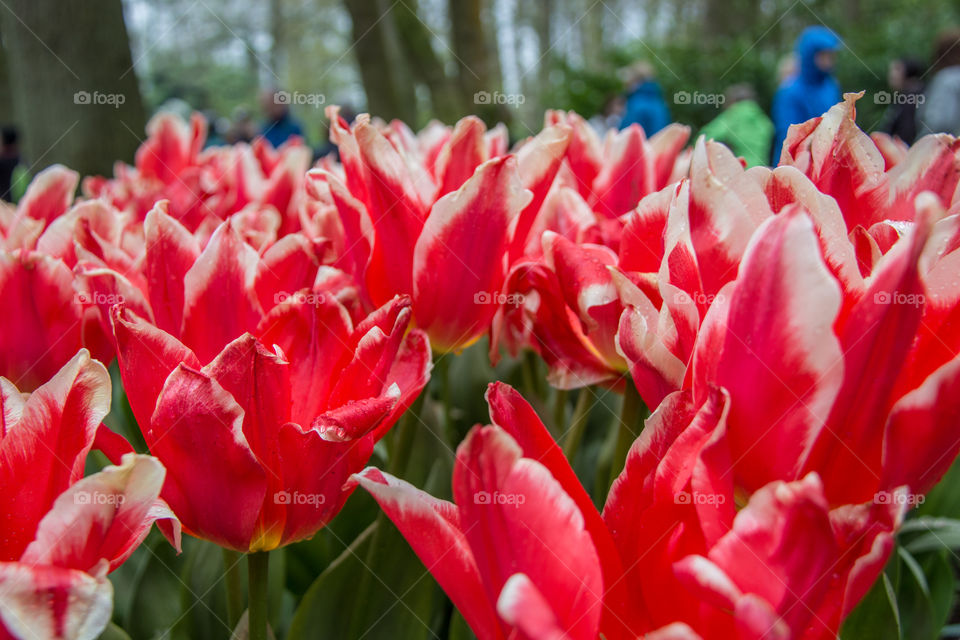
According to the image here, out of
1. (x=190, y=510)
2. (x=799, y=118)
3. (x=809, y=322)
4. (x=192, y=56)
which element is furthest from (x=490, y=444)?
(x=192, y=56)

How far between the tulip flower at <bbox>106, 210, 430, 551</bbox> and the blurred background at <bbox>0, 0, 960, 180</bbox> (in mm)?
992

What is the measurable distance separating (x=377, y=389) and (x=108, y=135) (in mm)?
2746

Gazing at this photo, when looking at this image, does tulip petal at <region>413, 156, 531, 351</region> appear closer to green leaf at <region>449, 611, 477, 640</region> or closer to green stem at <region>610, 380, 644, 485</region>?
green stem at <region>610, 380, 644, 485</region>

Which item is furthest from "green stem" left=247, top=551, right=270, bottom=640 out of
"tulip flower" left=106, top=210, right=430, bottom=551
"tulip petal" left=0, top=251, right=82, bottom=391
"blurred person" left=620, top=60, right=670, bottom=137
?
"blurred person" left=620, top=60, right=670, bottom=137

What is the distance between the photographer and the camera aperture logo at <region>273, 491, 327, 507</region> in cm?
74

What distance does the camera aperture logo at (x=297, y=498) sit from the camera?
0.74 meters

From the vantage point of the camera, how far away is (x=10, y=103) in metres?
8.91

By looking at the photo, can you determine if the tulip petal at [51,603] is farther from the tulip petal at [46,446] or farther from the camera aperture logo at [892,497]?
the camera aperture logo at [892,497]

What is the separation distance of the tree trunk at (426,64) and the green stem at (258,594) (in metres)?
8.32

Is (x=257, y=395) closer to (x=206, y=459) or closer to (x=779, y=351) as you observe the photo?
(x=206, y=459)

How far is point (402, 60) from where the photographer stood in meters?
8.38

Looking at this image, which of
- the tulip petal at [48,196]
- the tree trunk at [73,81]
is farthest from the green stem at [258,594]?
the tree trunk at [73,81]

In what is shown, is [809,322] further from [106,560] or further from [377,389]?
[106,560]

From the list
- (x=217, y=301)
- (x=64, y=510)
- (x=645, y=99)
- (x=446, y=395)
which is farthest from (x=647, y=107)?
(x=64, y=510)
